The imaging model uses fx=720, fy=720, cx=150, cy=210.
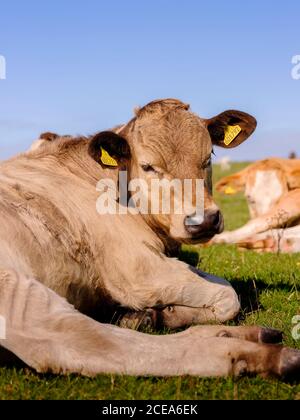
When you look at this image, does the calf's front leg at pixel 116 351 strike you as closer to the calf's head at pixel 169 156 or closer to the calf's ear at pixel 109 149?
the calf's head at pixel 169 156

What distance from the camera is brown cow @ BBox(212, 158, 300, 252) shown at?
486 inches

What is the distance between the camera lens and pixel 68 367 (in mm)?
4648

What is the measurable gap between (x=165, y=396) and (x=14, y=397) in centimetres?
91

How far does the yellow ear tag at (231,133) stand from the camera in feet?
24.6

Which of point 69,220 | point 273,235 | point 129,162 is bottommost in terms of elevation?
point 273,235

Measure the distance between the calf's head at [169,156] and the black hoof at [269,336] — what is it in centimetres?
134

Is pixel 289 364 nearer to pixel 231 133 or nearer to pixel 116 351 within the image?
pixel 116 351

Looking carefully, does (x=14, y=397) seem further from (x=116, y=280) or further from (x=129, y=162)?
(x=129, y=162)

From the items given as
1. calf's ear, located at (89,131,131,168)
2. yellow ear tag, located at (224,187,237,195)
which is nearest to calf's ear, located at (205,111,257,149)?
calf's ear, located at (89,131,131,168)

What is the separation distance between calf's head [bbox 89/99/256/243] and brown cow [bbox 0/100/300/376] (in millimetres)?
12

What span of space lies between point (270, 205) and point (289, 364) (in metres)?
11.7

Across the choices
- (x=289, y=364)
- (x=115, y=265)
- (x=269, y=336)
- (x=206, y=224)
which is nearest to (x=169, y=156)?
(x=206, y=224)

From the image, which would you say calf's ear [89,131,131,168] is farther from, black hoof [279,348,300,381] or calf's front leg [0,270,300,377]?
black hoof [279,348,300,381]
